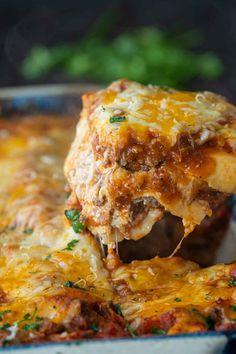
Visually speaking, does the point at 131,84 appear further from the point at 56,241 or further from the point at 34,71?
the point at 34,71

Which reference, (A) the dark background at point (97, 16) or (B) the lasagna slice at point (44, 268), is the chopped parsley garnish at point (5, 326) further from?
(A) the dark background at point (97, 16)

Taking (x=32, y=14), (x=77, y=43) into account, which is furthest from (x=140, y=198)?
(x=32, y=14)

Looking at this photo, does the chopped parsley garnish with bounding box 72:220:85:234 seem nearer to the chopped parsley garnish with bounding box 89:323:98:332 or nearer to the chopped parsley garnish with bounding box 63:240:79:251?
the chopped parsley garnish with bounding box 63:240:79:251

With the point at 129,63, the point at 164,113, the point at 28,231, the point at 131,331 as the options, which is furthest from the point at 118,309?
the point at 129,63

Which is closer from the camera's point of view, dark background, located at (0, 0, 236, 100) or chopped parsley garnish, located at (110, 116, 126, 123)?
chopped parsley garnish, located at (110, 116, 126, 123)

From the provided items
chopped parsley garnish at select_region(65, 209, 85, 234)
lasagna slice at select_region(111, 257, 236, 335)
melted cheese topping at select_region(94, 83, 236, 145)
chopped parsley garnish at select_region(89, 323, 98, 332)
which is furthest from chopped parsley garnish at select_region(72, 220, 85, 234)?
chopped parsley garnish at select_region(89, 323, 98, 332)
